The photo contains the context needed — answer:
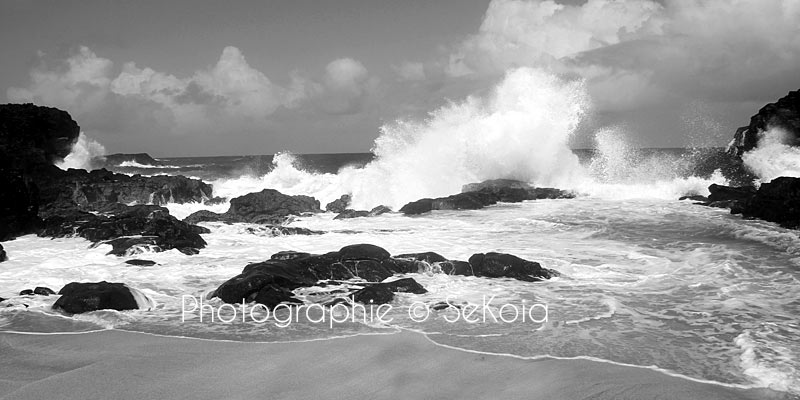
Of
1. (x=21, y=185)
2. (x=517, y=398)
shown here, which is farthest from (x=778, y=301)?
(x=21, y=185)

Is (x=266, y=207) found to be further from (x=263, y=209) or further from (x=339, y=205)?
(x=339, y=205)

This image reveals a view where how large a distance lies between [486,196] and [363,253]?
1195 cm

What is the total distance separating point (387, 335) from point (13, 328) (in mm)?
3977

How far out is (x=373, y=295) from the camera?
7227 millimetres

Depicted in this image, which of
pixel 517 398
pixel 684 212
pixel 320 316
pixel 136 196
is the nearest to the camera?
pixel 517 398

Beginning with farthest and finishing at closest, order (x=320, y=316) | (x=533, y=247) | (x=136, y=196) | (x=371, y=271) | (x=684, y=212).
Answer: (x=136, y=196) → (x=684, y=212) → (x=533, y=247) → (x=371, y=271) → (x=320, y=316)

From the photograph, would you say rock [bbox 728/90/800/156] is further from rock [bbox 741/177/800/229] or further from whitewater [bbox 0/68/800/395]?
rock [bbox 741/177/800/229]

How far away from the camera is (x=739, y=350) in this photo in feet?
Result: 17.7

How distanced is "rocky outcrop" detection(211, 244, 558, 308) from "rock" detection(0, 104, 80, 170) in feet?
47.5

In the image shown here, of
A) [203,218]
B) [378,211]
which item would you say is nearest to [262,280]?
[203,218]

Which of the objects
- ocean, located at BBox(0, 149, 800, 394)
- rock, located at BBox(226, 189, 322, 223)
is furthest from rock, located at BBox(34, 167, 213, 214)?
ocean, located at BBox(0, 149, 800, 394)

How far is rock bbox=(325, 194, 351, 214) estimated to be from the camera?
70.3ft

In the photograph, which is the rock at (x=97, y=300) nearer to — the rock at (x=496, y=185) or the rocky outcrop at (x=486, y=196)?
the rocky outcrop at (x=486, y=196)

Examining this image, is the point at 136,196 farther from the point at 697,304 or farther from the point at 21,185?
the point at 697,304
